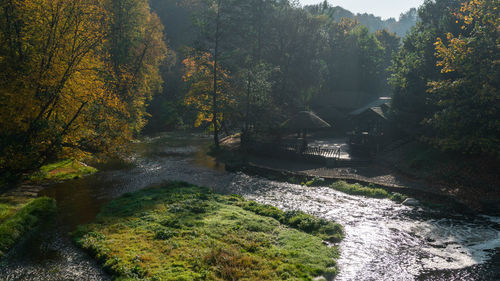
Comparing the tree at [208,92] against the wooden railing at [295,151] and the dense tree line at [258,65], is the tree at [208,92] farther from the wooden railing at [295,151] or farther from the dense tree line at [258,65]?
the wooden railing at [295,151]

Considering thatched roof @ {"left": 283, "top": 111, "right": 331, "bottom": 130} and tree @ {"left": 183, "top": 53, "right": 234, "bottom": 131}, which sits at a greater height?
tree @ {"left": 183, "top": 53, "right": 234, "bottom": 131}

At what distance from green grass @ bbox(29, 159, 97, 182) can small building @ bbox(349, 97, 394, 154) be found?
80.8 ft

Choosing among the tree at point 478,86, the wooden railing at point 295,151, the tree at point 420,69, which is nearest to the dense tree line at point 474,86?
the tree at point 478,86

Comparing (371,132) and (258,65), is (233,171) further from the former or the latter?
(371,132)

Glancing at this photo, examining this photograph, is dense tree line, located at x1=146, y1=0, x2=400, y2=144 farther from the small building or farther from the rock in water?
the rock in water

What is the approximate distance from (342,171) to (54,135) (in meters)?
20.5

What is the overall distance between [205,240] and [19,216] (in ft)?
30.8

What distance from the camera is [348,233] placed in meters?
15.4

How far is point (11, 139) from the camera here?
17.7 metres

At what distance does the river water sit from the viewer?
11.9 metres

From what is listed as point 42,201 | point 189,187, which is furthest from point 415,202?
point 42,201

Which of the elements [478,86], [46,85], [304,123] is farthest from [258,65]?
[46,85]

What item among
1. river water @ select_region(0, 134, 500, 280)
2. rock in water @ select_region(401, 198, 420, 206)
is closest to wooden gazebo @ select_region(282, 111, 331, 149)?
river water @ select_region(0, 134, 500, 280)

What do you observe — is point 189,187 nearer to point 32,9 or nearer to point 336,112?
point 32,9
